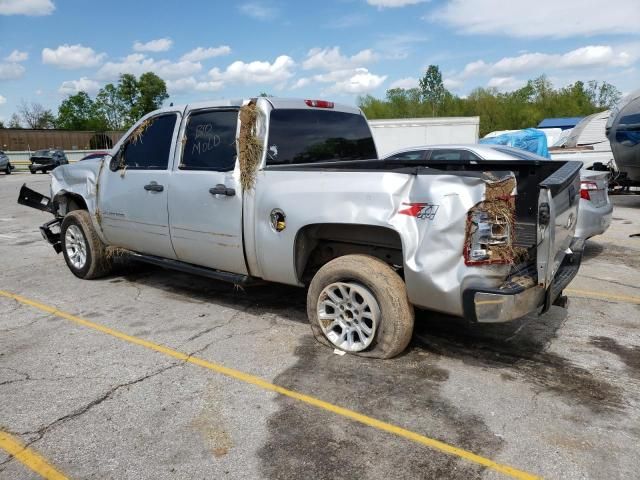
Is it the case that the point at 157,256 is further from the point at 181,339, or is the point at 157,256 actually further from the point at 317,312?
the point at 317,312

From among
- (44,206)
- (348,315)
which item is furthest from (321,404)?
(44,206)

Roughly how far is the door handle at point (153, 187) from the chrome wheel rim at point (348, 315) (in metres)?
2.11

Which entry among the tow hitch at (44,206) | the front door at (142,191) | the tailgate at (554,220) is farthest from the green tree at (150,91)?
the tailgate at (554,220)

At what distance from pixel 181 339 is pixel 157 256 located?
138 cm

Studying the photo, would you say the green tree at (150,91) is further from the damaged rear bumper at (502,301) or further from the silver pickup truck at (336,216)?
the damaged rear bumper at (502,301)

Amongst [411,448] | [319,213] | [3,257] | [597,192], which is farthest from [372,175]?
[3,257]

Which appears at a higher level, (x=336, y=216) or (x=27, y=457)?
(x=336, y=216)

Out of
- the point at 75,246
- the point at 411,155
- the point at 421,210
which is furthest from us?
the point at 411,155

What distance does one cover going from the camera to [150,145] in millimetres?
5496

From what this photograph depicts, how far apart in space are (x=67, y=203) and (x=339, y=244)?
14.1ft

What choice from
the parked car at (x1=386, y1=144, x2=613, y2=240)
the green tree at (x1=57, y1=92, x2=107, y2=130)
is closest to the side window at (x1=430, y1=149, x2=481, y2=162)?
the parked car at (x1=386, y1=144, x2=613, y2=240)

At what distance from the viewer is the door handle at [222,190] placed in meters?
4.55

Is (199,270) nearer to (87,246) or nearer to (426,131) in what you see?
(87,246)

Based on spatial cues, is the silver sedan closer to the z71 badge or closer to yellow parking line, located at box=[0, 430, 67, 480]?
yellow parking line, located at box=[0, 430, 67, 480]
